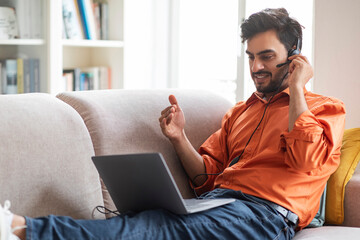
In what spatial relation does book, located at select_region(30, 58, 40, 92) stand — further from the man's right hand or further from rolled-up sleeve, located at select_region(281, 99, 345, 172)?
rolled-up sleeve, located at select_region(281, 99, 345, 172)

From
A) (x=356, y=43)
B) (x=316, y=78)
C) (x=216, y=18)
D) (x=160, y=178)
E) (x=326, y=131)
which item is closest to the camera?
(x=160, y=178)

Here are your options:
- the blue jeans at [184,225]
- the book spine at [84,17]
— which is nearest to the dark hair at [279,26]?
the blue jeans at [184,225]

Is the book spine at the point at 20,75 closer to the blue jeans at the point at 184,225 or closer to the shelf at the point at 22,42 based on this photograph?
the shelf at the point at 22,42

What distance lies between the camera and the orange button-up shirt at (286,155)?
1.64 m

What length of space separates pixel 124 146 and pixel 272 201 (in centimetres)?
56

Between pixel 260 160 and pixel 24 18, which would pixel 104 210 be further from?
pixel 24 18

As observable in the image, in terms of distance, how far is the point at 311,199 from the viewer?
176 cm

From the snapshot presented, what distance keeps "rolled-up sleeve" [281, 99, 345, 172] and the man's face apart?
8.8 inches

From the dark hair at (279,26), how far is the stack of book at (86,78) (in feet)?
5.25

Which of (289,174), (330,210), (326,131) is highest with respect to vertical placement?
(326,131)

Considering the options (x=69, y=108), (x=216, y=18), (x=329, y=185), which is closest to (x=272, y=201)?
(x=329, y=185)

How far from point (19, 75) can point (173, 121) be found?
1406 mm

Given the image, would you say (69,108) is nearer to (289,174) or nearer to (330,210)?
(289,174)

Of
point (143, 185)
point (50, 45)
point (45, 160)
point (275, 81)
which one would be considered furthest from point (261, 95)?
point (50, 45)
